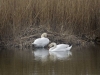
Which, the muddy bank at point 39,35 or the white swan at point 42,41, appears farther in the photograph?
the muddy bank at point 39,35

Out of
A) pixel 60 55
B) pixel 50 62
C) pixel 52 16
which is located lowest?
pixel 60 55

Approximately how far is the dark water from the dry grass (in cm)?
114

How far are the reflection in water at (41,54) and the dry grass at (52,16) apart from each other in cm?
113

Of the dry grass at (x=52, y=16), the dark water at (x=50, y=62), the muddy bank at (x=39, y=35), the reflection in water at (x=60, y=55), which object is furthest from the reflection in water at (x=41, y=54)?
the dry grass at (x=52, y=16)

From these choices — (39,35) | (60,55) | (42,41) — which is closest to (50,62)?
(60,55)

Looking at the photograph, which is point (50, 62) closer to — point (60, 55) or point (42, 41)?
point (60, 55)

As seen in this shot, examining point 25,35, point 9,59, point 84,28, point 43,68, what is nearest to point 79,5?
point 84,28

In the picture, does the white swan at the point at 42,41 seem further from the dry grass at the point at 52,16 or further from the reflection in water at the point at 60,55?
the reflection in water at the point at 60,55

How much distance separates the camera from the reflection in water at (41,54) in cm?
1052

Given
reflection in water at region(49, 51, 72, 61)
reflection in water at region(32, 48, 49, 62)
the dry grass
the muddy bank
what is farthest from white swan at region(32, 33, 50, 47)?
reflection in water at region(49, 51, 72, 61)

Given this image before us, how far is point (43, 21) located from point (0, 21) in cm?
147

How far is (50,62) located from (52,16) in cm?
376

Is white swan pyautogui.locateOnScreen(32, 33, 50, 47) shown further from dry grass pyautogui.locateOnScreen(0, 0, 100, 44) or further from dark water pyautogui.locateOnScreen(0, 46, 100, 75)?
dry grass pyautogui.locateOnScreen(0, 0, 100, 44)

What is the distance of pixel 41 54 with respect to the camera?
1130 centimetres
